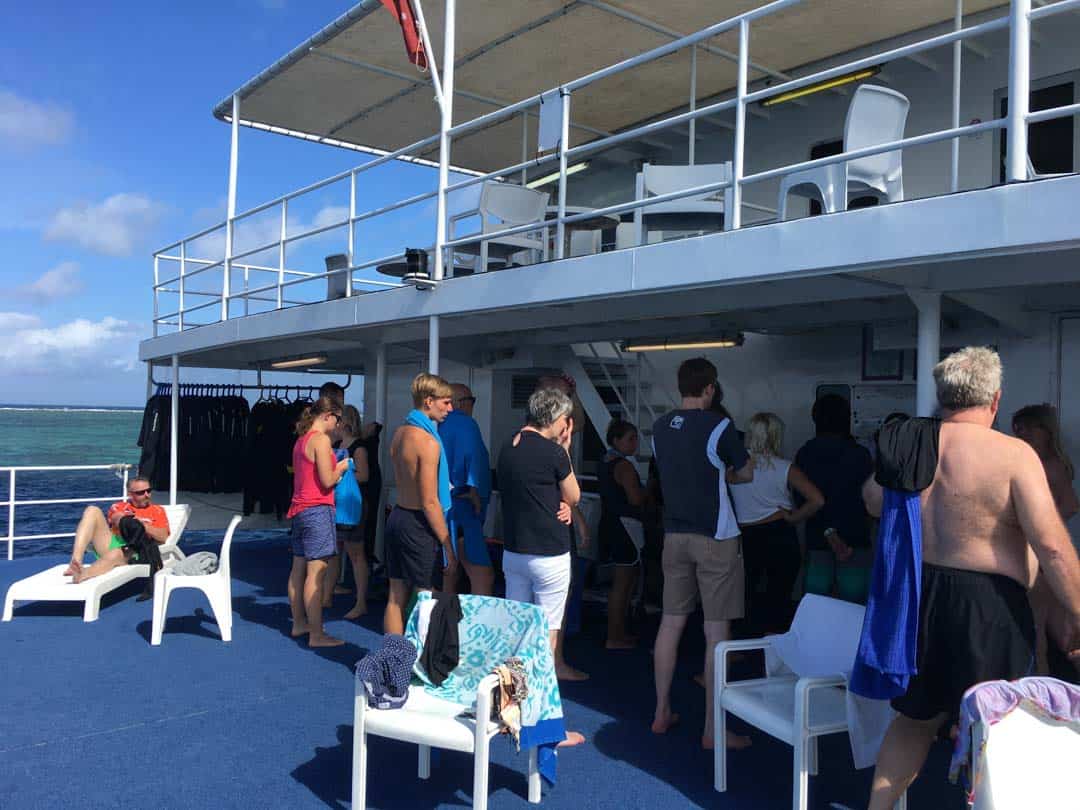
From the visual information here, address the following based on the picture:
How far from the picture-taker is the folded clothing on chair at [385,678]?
3.50 m

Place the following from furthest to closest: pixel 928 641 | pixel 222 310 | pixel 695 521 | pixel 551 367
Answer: pixel 222 310, pixel 551 367, pixel 695 521, pixel 928 641

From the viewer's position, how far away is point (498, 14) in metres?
6.85

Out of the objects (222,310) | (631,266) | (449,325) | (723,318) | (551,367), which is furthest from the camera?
(222,310)

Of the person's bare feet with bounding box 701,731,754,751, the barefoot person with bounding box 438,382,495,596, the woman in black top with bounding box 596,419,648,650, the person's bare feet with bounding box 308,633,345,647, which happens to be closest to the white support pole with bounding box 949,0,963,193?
the woman in black top with bounding box 596,419,648,650

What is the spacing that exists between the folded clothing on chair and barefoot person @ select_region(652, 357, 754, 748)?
1368 millimetres

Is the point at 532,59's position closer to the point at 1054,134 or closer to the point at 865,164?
the point at 865,164

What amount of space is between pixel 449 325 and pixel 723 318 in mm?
2409

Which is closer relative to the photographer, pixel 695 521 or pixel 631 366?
pixel 695 521

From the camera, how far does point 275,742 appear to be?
4293 mm

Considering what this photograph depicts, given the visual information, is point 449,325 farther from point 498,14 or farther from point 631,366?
point 498,14

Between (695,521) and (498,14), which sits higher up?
(498,14)

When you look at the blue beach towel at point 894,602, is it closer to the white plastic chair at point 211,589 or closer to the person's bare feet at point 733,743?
the person's bare feet at point 733,743

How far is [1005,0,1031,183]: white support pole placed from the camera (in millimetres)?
3209

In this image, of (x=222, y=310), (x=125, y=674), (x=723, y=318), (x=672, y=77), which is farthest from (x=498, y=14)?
(x=125, y=674)
